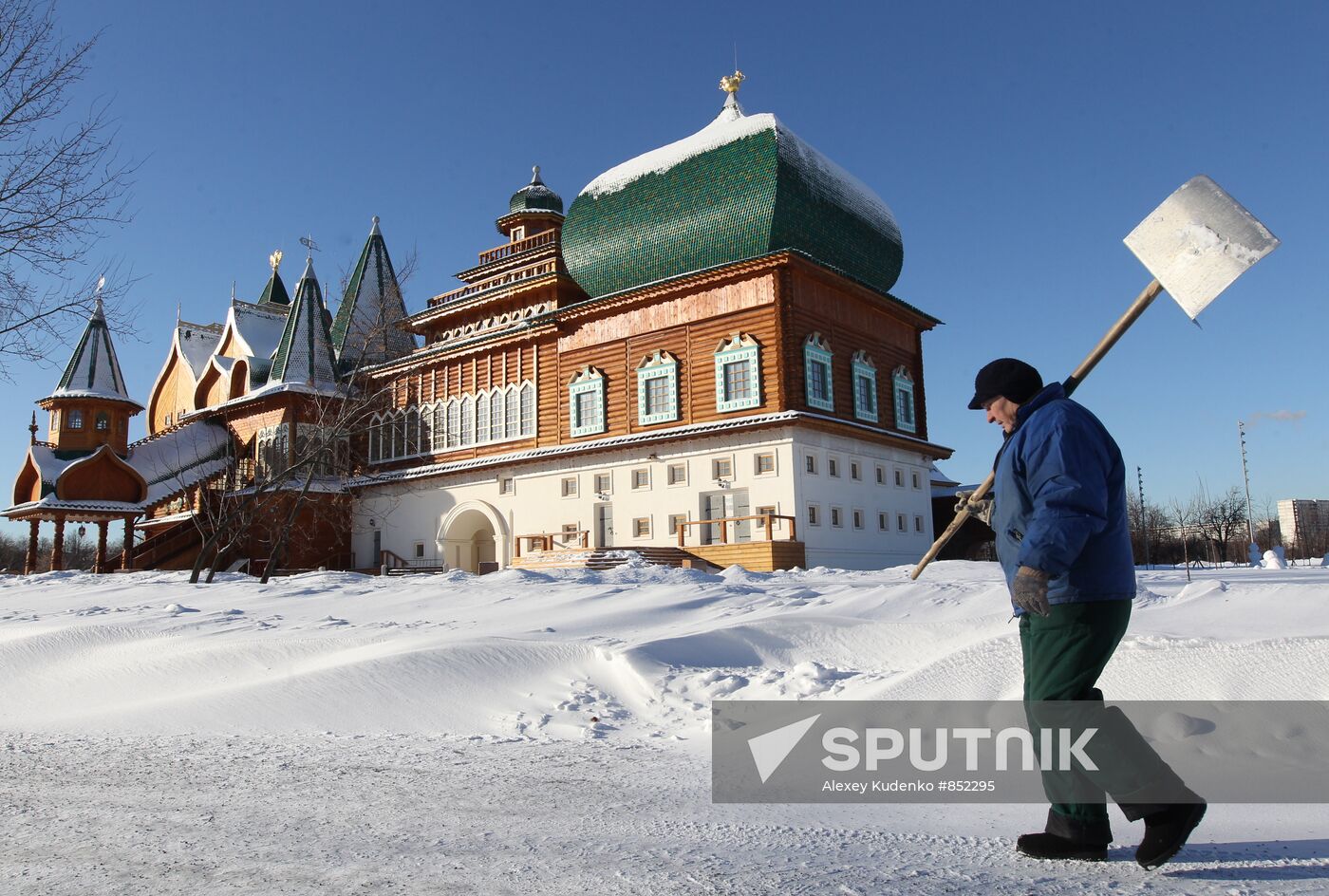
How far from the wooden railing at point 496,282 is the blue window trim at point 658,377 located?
554cm

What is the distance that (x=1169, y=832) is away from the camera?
2.65m

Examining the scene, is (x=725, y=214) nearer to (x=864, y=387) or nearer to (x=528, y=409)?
(x=864, y=387)

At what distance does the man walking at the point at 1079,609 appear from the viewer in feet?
8.96

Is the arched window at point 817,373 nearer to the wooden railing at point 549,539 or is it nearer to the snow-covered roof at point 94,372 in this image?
the wooden railing at point 549,539

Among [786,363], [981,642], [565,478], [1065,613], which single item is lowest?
[981,642]

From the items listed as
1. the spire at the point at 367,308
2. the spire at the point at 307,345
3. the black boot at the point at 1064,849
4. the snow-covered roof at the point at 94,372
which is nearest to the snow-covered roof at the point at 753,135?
the spire at the point at 367,308

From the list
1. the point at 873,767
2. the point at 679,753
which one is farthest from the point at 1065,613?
the point at 679,753

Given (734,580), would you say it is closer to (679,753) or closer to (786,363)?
(679,753)

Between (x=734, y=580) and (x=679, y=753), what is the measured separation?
8575 millimetres

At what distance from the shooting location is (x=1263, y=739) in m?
4.04

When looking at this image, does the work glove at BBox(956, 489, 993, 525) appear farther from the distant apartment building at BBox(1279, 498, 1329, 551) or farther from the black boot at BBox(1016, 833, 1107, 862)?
the distant apartment building at BBox(1279, 498, 1329, 551)

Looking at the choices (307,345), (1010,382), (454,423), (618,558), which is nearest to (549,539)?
(618,558)

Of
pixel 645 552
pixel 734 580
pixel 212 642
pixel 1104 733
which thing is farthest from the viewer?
A: pixel 645 552

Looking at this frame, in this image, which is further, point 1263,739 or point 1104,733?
point 1263,739
